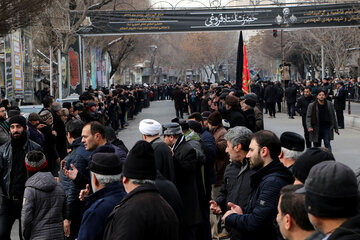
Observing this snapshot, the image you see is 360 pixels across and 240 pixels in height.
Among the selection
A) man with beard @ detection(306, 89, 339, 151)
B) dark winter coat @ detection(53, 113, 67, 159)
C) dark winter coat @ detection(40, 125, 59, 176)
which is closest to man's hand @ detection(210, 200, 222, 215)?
dark winter coat @ detection(40, 125, 59, 176)

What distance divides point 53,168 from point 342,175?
22.3ft

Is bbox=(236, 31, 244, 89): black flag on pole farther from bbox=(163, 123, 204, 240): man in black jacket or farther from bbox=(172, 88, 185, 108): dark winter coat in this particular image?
bbox=(163, 123, 204, 240): man in black jacket

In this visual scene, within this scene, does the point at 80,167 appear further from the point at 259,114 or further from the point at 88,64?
the point at 88,64

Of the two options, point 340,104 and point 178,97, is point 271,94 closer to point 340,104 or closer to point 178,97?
point 178,97

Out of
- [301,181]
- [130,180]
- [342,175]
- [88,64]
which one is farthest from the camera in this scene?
[88,64]

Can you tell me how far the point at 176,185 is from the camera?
239 inches

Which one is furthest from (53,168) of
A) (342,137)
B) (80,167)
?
(342,137)

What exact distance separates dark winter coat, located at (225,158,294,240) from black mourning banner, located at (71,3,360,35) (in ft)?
76.4

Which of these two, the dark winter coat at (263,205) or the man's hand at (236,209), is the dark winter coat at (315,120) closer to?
the dark winter coat at (263,205)

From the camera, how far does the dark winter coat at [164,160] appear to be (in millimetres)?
5668

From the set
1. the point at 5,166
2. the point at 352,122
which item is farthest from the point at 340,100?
the point at 5,166

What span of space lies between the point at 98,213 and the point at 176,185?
245 centimetres

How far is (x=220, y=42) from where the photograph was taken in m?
78.2

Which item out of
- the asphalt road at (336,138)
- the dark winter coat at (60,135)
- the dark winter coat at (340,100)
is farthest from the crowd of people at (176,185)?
the dark winter coat at (340,100)
